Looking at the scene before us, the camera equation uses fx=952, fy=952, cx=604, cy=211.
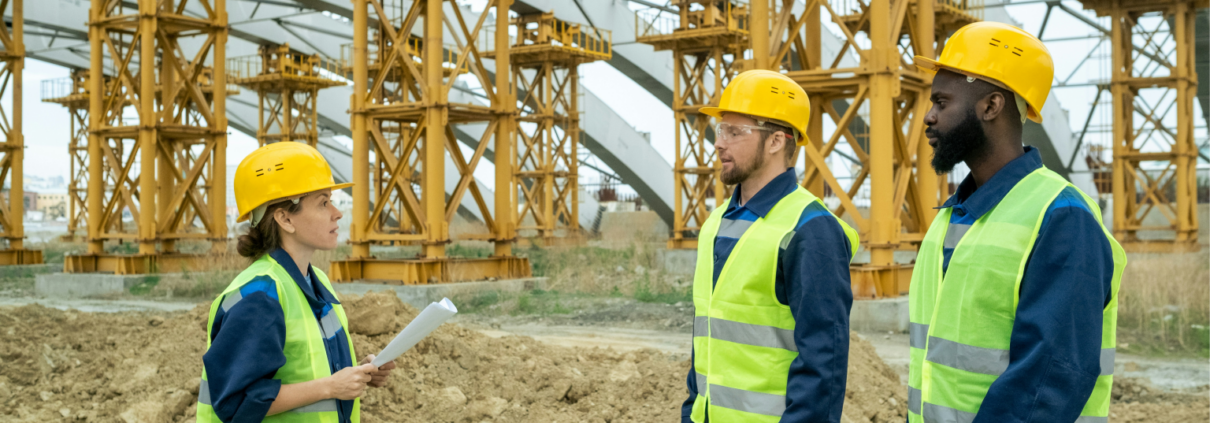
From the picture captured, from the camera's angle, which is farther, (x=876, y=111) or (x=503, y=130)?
(x=503, y=130)

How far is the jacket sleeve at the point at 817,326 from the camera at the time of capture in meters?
2.67

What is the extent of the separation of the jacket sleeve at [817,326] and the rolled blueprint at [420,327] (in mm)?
995

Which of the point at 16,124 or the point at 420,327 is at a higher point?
the point at 16,124

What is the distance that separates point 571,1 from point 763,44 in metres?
17.6

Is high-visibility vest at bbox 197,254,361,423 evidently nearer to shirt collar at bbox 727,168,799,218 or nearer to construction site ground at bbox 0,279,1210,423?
shirt collar at bbox 727,168,799,218

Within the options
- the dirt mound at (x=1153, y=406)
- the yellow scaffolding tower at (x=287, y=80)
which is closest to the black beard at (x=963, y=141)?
the dirt mound at (x=1153, y=406)

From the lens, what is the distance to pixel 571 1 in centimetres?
2911

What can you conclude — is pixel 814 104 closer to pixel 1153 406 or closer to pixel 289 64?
pixel 1153 406

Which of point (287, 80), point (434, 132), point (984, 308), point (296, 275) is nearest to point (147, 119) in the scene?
point (434, 132)

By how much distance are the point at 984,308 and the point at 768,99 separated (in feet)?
4.16

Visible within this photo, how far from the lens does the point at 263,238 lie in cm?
269

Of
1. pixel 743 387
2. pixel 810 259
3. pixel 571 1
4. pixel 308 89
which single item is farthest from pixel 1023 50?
pixel 308 89

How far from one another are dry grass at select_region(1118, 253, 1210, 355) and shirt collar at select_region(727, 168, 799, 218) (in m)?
8.78

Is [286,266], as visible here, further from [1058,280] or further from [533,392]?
[533,392]
